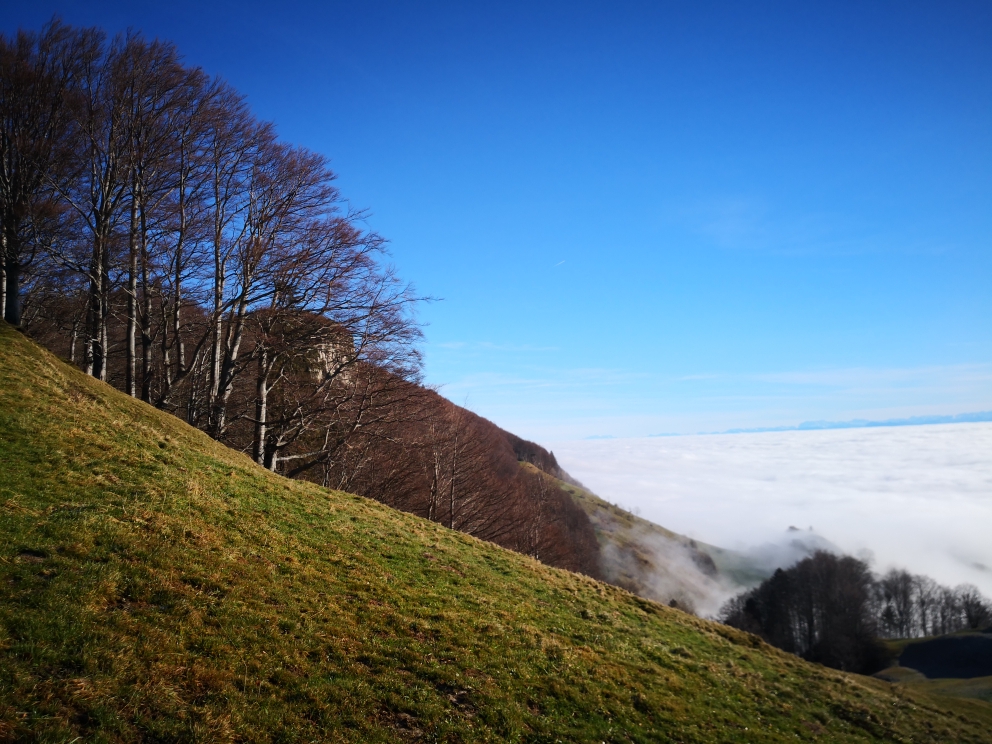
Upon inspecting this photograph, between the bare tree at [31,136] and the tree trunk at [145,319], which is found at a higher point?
the bare tree at [31,136]

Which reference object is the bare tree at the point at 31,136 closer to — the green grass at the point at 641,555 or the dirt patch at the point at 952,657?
the green grass at the point at 641,555

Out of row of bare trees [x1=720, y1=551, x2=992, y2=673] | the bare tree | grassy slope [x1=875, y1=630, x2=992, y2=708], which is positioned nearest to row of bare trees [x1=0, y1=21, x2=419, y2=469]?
the bare tree

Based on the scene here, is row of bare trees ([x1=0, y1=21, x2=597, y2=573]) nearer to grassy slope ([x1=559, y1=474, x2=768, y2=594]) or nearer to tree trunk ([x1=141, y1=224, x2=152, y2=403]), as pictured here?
tree trunk ([x1=141, y1=224, x2=152, y2=403])

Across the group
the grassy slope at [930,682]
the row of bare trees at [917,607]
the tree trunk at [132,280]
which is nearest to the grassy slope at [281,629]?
the tree trunk at [132,280]

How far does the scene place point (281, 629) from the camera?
28.6 ft

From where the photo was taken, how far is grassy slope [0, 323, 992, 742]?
6453 mm

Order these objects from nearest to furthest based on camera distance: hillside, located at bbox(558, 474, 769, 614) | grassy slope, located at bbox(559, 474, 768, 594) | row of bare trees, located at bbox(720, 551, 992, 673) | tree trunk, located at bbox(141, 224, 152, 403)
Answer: tree trunk, located at bbox(141, 224, 152, 403)
row of bare trees, located at bbox(720, 551, 992, 673)
hillside, located at bbox(558, 474, 769, 614)
grassy slope, located at bbox(559, 474, 768, 594)

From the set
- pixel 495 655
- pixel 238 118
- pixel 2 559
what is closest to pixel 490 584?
pixel 495 655

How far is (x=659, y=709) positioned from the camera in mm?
11180

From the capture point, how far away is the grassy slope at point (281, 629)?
254 inches

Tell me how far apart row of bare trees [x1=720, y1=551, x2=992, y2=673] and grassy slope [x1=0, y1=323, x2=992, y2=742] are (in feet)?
229

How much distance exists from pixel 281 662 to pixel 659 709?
8029 millimetres

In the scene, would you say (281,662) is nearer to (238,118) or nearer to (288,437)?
(288,437)

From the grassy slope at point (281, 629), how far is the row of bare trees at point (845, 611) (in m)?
69.7
